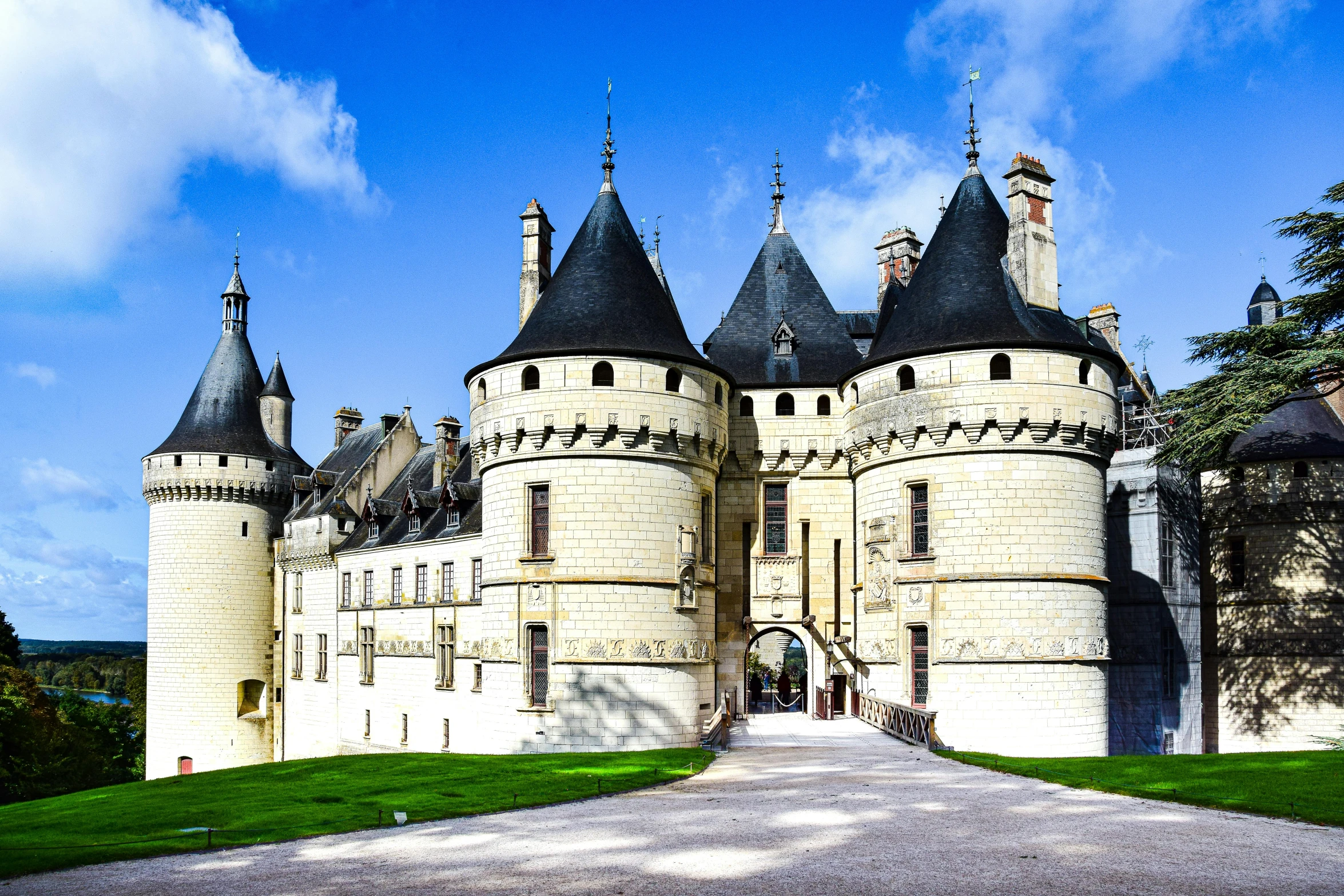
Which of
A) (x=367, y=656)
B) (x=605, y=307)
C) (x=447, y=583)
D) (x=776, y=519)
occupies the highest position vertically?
(x=605, y=307)

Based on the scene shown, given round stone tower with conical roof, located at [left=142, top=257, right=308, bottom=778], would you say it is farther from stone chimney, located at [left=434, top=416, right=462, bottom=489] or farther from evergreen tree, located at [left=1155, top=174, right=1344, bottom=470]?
evergreen tree, located at [left=1155, top=174, right=1344, bottom=470]

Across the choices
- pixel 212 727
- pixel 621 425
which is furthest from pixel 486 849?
pixel 212 727

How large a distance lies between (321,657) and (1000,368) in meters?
28.6

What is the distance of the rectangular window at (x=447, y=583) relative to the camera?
3484 cm

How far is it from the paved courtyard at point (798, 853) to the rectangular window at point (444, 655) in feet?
65.9

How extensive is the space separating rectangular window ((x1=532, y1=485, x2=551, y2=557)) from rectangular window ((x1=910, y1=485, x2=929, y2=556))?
817cm

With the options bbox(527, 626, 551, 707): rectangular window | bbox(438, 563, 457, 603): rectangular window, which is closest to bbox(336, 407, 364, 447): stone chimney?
bbox(438, 563, 457, 603): rectangular window

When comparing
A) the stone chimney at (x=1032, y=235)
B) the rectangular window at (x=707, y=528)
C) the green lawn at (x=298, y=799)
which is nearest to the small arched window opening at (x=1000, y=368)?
the stone chimney at (x=1032, y=235)

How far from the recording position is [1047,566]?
24.1m

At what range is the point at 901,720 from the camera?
23172 millimetres

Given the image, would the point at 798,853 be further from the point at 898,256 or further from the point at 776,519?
the point at 898,256

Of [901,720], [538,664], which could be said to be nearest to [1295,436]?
[901,720]

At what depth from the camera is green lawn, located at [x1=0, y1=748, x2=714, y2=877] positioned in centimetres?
1328

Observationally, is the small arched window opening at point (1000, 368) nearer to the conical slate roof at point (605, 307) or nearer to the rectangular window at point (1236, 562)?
the conical slate roof at point (605, 307)
